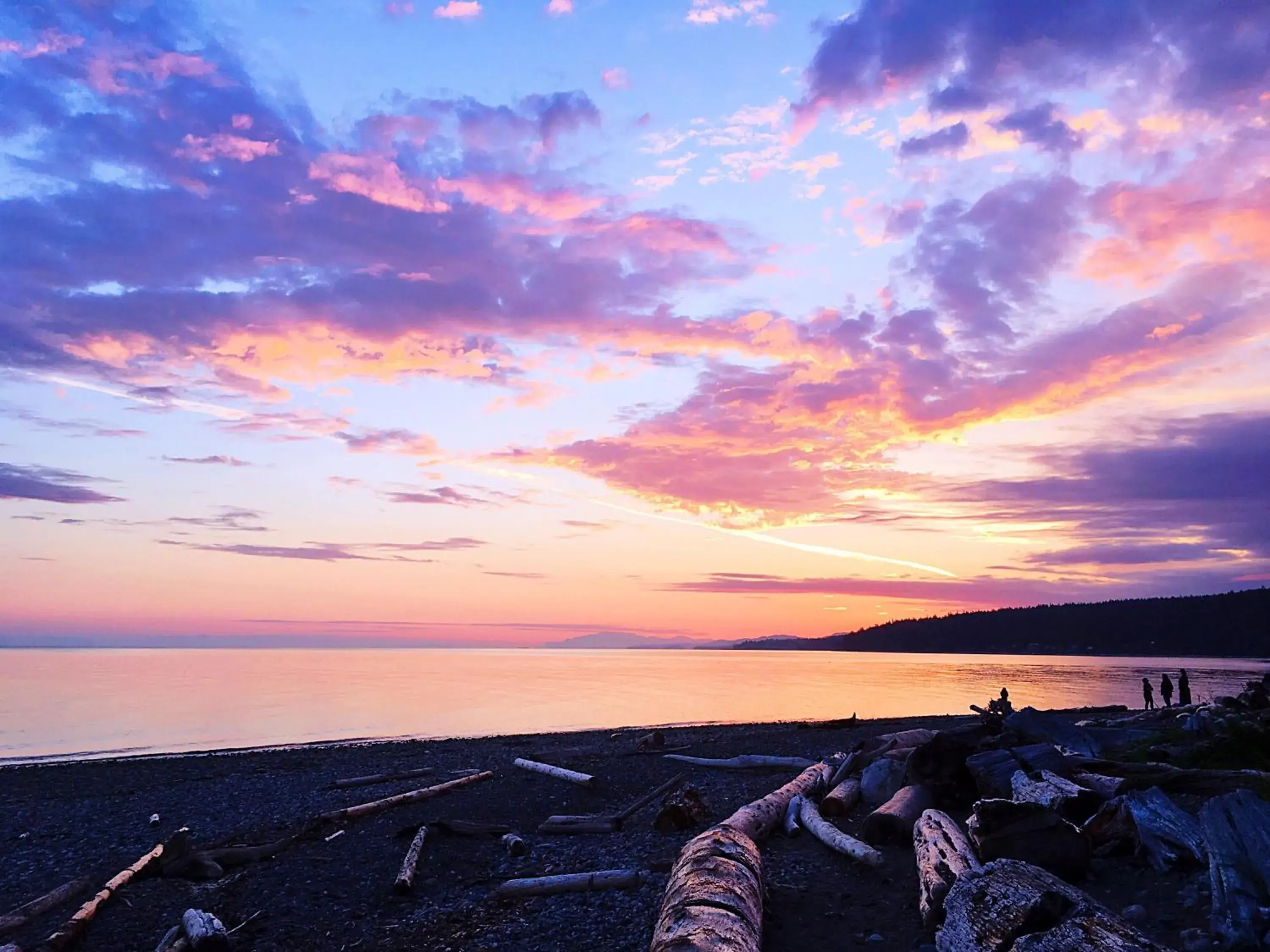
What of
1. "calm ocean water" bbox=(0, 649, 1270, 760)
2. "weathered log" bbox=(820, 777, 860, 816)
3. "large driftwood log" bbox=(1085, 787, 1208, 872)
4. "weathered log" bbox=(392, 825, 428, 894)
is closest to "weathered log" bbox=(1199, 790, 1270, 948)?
"large driftwood log" bbox=(1085, 787, 1208, 872)

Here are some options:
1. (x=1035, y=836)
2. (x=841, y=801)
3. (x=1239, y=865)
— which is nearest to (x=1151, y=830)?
(x=1035, y=836)

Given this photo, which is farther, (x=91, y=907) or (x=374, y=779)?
(x=374, y=779)

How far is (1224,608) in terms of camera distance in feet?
569

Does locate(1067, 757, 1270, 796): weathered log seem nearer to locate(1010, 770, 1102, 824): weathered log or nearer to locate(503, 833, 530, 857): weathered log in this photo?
locate(1010, 770, 1102, 824): weathered log

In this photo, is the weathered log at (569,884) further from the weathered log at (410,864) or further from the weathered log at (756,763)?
the weathered log at (756,763)

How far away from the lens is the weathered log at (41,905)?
939cm

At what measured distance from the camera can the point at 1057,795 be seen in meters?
9.86

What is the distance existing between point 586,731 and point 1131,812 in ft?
86.7

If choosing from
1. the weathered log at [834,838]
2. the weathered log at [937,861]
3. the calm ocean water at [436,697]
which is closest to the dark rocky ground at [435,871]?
the weathered log at [834,838]

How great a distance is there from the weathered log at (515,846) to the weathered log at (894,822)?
502cm

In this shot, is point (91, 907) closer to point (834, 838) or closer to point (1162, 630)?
point (834, 838)

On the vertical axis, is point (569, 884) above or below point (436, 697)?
above

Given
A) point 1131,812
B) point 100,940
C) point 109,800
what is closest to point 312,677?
point 109,800

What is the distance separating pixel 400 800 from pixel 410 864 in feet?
19.5
